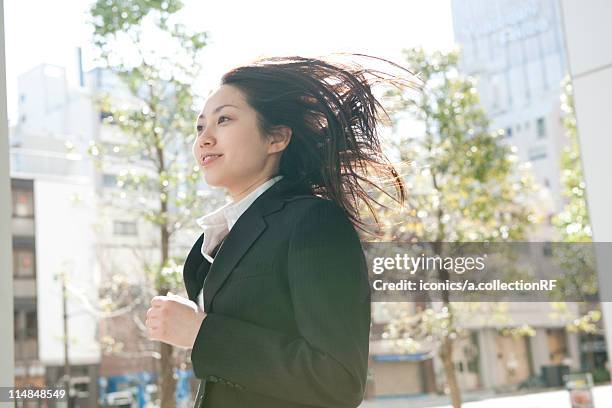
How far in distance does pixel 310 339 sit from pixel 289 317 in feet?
0.19

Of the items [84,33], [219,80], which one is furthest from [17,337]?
[219,80]

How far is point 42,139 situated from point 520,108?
3.34m

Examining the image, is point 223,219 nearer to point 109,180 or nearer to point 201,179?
point 201,179

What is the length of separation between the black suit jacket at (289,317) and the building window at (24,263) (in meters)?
4.06

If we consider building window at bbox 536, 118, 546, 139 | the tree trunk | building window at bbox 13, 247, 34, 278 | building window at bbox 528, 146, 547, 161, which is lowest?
the tree trunk

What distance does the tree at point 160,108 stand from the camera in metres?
3.70

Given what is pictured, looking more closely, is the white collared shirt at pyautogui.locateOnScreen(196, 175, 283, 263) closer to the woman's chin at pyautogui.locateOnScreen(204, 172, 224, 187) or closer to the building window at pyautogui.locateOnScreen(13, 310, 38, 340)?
the woman's chin at pyautogui.locateOnScreen(204, 172, 224, 187)

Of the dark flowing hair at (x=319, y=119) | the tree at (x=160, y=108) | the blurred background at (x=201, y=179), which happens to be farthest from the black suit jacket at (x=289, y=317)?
the tree at (x=160, y=108)

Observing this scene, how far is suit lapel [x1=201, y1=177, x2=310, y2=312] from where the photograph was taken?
2.55 ft

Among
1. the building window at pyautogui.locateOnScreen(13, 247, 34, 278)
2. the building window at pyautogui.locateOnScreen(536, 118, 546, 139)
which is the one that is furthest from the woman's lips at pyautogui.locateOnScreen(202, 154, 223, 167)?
the building window at pyautogui.locateOnScreen(536, 118, 546, 139)

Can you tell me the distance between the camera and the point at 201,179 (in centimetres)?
369

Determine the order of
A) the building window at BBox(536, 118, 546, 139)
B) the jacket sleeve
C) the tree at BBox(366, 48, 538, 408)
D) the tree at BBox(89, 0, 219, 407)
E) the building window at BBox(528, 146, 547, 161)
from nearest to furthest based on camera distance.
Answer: the jacket sleeve → the tree at BBox(89, 0, 219, 407) → the tree at BBox(366, 48, 538, 408) → the building window at BBox(528, 146, 547, 161) → the building window at BBox(536, 118, 546, 139)

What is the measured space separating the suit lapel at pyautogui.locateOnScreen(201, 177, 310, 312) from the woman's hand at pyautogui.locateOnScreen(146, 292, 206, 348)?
0.04 m

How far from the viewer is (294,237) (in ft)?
2.39
